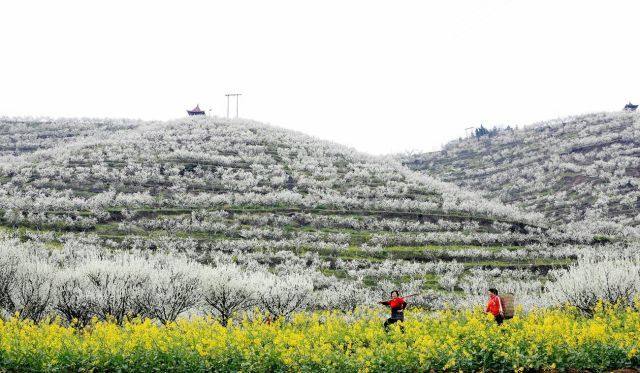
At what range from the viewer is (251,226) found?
299 feet

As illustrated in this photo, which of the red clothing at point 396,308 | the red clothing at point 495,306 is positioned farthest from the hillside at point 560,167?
the red clothing at point 396,308

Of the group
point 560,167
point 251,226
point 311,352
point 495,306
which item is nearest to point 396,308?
point 495,306

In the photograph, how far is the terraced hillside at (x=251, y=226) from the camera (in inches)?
2030

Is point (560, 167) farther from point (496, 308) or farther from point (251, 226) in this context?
point (496, 308)

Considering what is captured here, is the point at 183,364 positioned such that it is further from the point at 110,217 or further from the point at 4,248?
the point at 110,217

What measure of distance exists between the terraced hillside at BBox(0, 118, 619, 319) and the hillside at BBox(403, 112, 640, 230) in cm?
1271

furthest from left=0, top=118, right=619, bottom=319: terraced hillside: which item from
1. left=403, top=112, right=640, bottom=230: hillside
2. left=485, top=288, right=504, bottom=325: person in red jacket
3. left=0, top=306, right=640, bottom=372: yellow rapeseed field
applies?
left=485, top=288, right=504, bottom=325: person in red jacket

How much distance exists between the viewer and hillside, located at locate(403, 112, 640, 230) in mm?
109250

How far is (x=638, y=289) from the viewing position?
4244 centimetres

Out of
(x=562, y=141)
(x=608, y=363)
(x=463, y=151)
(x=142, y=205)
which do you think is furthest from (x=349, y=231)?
(x=463, y=151)

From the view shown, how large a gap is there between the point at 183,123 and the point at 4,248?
361 feet

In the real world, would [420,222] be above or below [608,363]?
below

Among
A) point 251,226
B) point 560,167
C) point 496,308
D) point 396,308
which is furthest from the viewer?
point 560,167

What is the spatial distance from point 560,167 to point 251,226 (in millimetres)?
78489
